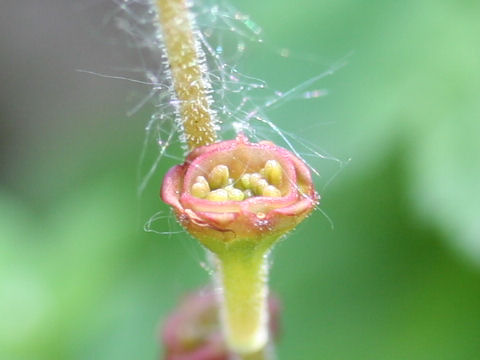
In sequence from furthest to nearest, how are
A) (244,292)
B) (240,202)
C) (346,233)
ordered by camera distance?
(346,233)
(244,292)
(240,202)

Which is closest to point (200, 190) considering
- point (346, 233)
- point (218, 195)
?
point (218, 195)

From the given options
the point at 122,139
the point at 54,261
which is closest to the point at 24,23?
the point at 122,139

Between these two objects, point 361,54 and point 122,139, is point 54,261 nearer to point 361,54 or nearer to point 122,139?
point 122,139

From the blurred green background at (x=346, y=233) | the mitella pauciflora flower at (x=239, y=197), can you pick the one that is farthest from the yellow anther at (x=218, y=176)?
the blurred green background at (x=346, y=233)

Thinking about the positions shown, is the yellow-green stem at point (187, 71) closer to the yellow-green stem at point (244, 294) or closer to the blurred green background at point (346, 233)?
the yellow-green stem at point (244, 294)

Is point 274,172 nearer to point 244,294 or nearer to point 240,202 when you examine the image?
point 240,202

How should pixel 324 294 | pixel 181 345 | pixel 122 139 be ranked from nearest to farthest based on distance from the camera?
pixel 181 345
pixel 324 294
pixel 122 139
